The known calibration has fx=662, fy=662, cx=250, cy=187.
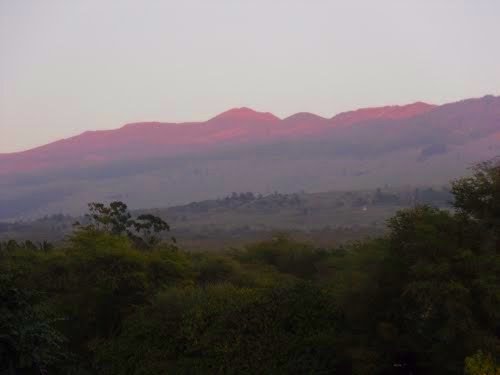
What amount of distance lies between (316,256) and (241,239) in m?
43.8

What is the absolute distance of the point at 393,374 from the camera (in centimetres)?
1862

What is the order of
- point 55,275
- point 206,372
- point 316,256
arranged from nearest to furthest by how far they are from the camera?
point 206,372
point 55,275
point 316,256

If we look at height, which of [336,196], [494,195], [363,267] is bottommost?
[336,196]

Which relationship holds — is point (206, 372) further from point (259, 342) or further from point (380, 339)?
point (380, 339)

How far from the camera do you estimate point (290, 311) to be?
22.4 m

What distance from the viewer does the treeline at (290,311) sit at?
16.8 m

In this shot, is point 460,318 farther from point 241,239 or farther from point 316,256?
point 241,239

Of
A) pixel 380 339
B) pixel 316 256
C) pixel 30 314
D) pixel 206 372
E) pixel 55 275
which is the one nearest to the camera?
pixel 30 314

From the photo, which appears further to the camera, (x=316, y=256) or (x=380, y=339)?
(x=316, y=256)

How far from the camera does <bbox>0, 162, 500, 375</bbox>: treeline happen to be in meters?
16.8

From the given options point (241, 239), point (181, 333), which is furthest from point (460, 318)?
point (241, 239)

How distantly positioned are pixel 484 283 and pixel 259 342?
7582 mm

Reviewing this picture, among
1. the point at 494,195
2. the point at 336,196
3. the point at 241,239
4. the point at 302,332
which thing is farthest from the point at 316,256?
the point at 336,196

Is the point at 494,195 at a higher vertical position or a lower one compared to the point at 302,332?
higher
